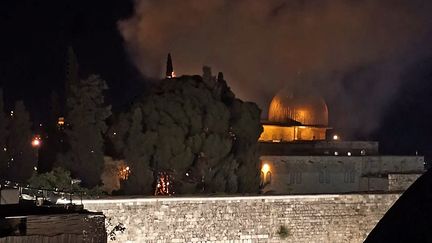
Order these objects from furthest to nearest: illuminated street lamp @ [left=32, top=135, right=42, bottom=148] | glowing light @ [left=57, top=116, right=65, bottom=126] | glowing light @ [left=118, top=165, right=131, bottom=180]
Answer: glowing light @ [left=57, top=116, right=65, bottom=126] → illuminated street lamp @ [left=32, top=135, right=42, bottom=148] → glowing light @ [left=118, top=165, right=131, bottom=180]

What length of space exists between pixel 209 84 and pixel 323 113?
1978cm

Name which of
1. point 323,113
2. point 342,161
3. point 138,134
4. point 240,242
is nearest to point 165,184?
point 138,134

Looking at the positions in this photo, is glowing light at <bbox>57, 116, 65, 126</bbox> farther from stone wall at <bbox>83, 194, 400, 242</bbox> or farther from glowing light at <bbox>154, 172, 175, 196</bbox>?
stone wall at <bbox>83, 194, 400, 242</bbox>

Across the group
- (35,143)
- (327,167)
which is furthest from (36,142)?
(327,167)

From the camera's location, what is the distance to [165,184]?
27.4m

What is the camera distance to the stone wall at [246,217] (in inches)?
728

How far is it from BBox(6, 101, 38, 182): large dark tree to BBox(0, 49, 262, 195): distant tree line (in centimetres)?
4

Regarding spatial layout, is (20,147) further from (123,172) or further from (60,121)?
(123,172)

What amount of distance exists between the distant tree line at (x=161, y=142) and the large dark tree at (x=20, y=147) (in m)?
0.04

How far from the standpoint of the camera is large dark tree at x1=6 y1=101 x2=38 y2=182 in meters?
30.8

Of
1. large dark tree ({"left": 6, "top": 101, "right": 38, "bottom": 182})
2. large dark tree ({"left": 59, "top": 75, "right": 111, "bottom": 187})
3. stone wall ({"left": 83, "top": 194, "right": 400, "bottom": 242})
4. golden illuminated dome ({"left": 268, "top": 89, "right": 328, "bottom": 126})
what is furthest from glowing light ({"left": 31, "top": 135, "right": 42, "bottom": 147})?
golden illuminated dome ({"left": 268, "top": 89, "right": 328, "bottom": 126})

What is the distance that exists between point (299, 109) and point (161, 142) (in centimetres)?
2203

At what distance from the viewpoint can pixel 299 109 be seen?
157 ft

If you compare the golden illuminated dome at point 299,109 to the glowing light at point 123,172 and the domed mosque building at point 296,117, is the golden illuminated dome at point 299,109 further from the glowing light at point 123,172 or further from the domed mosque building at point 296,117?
the glowing light at point 123,172
